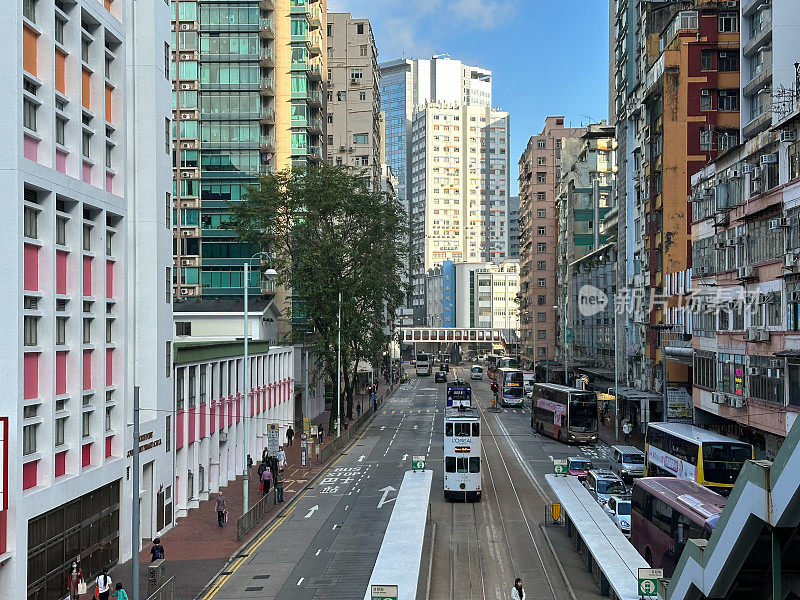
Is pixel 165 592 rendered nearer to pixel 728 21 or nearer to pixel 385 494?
pixel 385 494

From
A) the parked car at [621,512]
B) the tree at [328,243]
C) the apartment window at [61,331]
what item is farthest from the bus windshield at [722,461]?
the tree at [328,243]

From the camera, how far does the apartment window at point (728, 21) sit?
2379 inches

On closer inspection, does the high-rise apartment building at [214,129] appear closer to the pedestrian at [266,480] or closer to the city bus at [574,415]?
the city bus at [574,415]

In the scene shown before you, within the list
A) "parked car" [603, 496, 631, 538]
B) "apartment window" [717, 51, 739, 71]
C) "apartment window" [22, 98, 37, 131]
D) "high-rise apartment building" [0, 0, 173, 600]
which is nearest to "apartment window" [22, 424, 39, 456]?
"high-rise apartment building" [0, 0, 173, 600]

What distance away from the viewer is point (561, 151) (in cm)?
13088

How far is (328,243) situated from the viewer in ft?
202

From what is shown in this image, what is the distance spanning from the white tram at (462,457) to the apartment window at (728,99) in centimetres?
3178

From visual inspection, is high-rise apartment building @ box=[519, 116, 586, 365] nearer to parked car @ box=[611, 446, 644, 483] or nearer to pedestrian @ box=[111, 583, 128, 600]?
parked car @ box=[611, 446, 644, 483]

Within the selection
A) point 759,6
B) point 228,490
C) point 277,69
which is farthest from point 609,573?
point 277,69

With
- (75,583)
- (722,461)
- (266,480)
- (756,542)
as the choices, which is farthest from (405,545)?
(266,480)

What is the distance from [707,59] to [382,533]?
40.8 meters

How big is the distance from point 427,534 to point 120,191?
15465 mm

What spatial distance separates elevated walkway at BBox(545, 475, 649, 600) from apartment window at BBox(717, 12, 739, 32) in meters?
37.4

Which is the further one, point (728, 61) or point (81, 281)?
point (728, 61)
